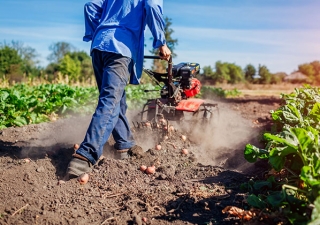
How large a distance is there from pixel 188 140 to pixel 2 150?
2573 mm

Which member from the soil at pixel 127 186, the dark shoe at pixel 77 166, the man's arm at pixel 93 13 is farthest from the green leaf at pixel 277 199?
the man's arm at pixel 93 13

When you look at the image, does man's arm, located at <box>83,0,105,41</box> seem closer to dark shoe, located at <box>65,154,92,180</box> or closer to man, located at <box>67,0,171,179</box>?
man, located at <box>67,0,171,179</box>

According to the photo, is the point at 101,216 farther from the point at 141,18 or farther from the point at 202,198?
the point at 141,18

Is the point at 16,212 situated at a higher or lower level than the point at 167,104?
lower

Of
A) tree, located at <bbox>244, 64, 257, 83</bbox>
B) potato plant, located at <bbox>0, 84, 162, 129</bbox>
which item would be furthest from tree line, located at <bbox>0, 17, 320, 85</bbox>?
potato plant, located at <bbox>0, 84, 162, 129</bbox>

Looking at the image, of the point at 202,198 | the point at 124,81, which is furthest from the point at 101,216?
the point at 124,81

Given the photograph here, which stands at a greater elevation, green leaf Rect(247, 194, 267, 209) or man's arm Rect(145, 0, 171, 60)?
man's arm Rect(145, 0, 171, 60)

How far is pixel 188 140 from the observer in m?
5.00

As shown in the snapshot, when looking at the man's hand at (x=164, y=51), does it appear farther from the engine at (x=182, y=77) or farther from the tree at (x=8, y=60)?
the tree at (x=8, y=60)

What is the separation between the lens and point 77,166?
10.5ft

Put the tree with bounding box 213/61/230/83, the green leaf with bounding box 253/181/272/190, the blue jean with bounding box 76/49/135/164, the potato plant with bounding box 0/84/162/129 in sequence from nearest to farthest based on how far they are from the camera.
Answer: the green leaf with bounding box 253/181/272/190
the blue jean with bounding box 76/49/135/164
the potato plant with bounding box 0/84/162/129
the tree with bounding box 213/61/230/83

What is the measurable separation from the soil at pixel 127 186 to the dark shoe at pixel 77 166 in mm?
100

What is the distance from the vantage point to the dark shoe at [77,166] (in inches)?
125

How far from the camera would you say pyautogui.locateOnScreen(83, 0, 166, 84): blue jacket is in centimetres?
354
